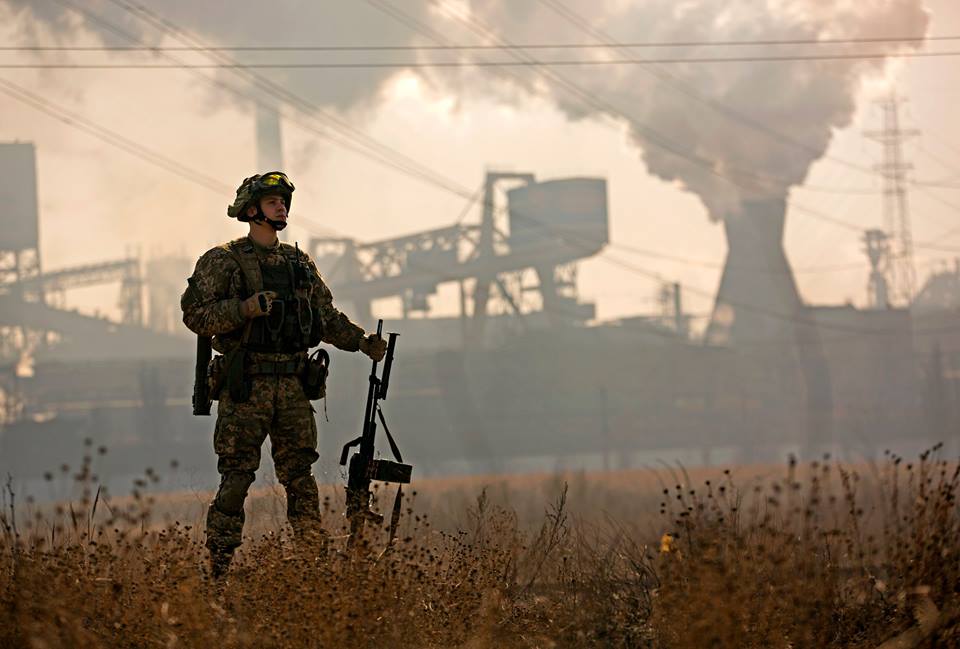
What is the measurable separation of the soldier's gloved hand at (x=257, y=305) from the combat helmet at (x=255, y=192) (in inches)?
18.0

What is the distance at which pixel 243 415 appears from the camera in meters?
6.05

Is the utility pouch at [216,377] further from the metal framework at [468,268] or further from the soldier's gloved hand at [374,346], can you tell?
the metal framework at [468,268]

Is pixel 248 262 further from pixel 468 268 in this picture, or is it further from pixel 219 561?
pixel 468 268

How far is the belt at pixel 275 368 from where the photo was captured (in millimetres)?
6113

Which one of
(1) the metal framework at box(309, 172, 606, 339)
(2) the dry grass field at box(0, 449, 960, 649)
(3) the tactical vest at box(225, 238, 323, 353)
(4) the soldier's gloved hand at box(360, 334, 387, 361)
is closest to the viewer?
(2) the dry grass field at box(0, 449, 960, 649)

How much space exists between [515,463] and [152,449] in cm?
2879

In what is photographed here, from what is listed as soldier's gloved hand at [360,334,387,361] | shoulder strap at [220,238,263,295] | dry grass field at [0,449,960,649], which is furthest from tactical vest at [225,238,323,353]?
dry grass field at [0,449,960,649]

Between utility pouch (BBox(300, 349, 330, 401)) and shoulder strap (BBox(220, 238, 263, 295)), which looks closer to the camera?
shoulder strap (BBox(220, 238, 263, 295))

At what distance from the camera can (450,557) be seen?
5.73m

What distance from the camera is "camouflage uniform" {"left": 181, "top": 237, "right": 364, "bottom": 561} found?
19.5ft

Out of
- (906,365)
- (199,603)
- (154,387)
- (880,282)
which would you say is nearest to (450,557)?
(199,603)

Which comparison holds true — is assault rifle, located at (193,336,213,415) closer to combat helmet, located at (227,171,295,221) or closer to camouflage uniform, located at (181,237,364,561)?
camouflage uniform, located at (181,237,364,561)

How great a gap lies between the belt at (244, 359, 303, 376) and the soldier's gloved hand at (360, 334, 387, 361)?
35 cm

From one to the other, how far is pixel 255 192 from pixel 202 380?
961 mm
